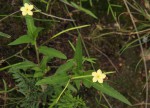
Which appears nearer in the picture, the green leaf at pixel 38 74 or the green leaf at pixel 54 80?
the green leaf at pixel 54 80

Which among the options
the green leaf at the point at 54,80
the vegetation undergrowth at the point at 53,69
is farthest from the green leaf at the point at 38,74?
the green leaf at the point at 54,80

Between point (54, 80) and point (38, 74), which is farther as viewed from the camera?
point (38, 74)

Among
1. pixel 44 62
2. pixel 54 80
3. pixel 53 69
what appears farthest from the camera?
pixel 53 69

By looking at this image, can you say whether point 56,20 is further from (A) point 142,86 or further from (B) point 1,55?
(A) point 142,86

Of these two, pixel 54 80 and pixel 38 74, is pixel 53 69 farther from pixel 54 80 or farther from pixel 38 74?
pixel 54 80

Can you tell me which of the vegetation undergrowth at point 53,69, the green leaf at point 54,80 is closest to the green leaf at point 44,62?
the vegetation undergrowth at point 53,69

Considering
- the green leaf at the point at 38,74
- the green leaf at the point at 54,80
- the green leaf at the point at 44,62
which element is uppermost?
the green leaf at the point at 44,62

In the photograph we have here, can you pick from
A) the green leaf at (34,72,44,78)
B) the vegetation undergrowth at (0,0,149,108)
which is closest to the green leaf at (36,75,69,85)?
the vegetation undergrowth at (0,0,149,108)

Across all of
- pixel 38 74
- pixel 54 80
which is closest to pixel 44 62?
pixel 38 74

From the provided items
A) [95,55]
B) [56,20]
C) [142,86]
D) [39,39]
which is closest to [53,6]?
[56,20]

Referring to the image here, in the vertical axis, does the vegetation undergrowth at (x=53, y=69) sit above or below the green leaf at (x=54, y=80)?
above

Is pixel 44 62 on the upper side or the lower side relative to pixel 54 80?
upper

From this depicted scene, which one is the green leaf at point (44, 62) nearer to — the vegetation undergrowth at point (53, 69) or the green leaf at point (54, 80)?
the vegetation undergrowth at point (53, 69)
